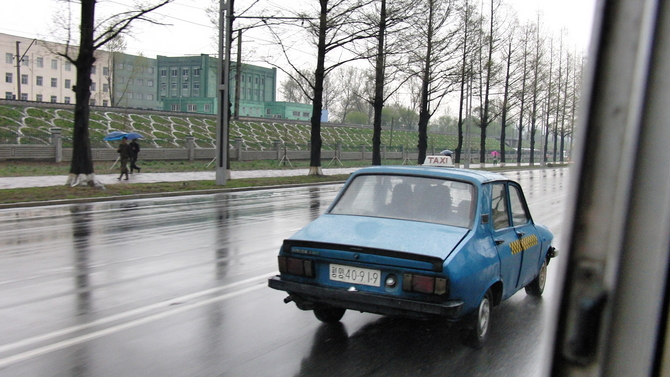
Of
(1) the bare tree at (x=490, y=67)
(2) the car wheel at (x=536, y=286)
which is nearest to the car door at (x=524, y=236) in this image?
(2) the car wheel at (x=536, y=286)

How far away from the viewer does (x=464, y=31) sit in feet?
138

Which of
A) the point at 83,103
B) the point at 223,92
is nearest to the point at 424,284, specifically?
the point at 83,103

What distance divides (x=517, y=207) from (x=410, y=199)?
4.58ft

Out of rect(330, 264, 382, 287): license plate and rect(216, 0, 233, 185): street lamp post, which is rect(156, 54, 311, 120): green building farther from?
rect(330, 264, 382, 287): license plate

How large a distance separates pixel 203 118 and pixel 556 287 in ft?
188

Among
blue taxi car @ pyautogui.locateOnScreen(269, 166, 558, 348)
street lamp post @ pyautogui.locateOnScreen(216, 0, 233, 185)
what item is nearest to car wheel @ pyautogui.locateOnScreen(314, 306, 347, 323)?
blue taxi car @ pyautogui.locateOnScreen(269, 166, 558, 348)

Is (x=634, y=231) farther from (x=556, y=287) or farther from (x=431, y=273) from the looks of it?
(x=431, y=273)

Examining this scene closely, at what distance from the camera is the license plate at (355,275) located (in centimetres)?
475

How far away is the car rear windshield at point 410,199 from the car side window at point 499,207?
1.08 ft

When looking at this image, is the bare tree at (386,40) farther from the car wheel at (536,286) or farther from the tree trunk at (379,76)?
the car wheel at (536,286)

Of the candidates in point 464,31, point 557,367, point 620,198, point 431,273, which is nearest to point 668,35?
point 620,198

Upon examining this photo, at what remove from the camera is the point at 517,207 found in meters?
6.36

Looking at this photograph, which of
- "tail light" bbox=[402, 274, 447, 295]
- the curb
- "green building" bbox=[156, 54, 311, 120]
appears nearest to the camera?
"tail light" bbox=[402, 274, 447, 295]

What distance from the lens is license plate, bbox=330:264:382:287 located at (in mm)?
4750
